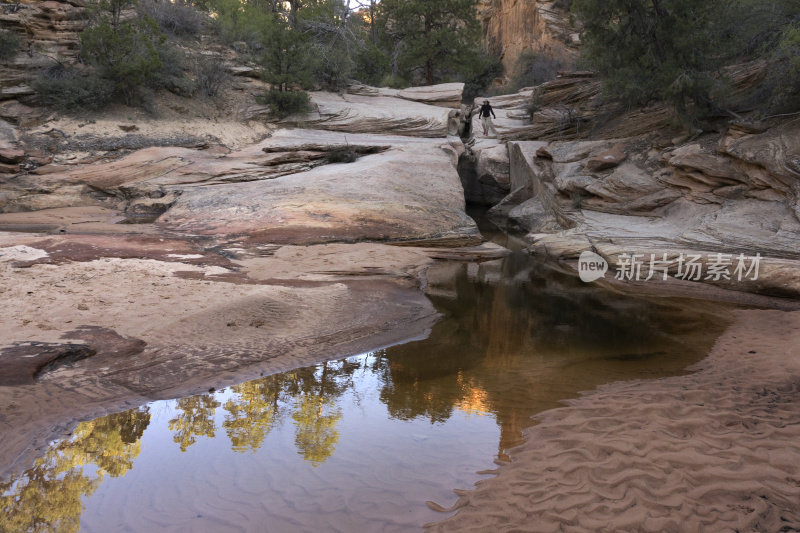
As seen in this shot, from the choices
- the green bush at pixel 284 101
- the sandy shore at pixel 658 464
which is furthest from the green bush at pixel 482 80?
the sandy shore at pixel 658 464

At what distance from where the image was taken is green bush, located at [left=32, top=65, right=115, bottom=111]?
50.5 ft

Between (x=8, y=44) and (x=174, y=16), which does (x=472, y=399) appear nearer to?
(x=8, y=44)

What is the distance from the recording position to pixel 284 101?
19453mm

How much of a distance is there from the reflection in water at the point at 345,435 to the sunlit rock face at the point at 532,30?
26408 millimetres

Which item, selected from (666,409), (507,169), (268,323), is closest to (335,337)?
(268,323)

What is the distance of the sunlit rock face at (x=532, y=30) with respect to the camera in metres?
30.1

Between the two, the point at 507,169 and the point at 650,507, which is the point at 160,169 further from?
the point at 650,507

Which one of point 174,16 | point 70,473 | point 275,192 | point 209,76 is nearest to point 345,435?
point 70,473

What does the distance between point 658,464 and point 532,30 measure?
104 ft

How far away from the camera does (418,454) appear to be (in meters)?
4.23

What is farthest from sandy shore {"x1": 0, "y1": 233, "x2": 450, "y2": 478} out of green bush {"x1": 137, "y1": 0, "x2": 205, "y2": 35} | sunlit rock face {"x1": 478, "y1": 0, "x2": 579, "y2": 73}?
sunlit rock face {"x1": 478, "y1": 0, "x2": 579, "y2": 73}

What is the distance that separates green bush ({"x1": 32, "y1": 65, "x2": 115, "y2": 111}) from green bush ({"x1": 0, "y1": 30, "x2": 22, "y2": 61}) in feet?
3.93

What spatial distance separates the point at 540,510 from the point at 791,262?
7916 mm

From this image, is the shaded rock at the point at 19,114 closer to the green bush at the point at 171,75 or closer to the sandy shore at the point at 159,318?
the green bush at the point at 171,75
